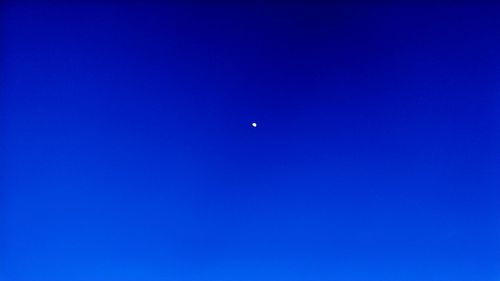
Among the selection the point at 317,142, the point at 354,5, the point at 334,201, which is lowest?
the point at 334,201

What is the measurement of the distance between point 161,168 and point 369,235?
2.54 feet

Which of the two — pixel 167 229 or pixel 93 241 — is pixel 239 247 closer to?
pixel 167 229

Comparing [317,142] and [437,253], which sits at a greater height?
[317,142]

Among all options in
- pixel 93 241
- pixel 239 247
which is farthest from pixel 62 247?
pixel 239 247

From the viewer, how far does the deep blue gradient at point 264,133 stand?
5.74ft

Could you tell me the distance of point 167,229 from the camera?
183 centimetres

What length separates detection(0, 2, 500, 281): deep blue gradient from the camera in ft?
5.74

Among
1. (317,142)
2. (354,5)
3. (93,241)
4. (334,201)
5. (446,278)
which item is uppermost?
(354,5)

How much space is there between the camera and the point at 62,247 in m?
1.83

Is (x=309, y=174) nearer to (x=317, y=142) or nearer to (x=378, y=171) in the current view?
(x=317, y=142)

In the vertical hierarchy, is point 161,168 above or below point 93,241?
above

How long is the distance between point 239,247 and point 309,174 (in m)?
0.36

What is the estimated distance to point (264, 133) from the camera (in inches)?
70.3

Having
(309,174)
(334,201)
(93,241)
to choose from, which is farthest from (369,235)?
(93,241)
